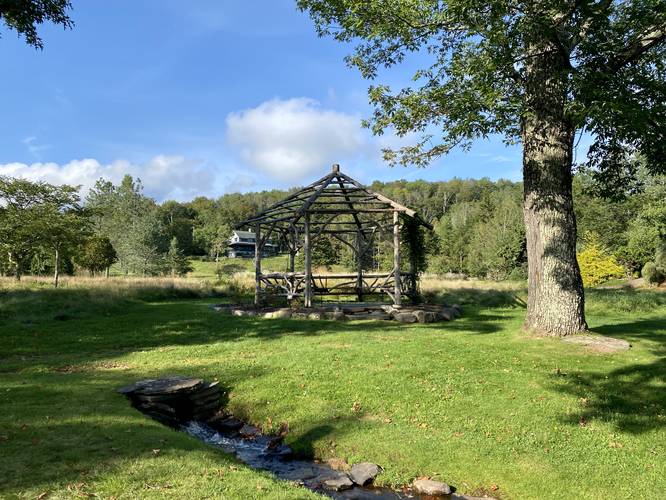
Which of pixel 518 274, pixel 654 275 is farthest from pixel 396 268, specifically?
pixel 518 274

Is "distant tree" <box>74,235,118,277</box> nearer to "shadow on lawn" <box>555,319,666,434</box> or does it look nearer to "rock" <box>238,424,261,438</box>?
"rock" <box>238,424,261,438</box>

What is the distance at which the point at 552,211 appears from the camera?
10.3 metres

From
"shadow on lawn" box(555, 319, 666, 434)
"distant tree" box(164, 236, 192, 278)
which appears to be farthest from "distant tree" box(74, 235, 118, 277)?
"shadow on lawn" box(555, 319, 666, 434)

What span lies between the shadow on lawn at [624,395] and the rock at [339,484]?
3208 mm

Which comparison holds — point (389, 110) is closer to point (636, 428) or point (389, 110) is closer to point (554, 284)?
point (554, 284)

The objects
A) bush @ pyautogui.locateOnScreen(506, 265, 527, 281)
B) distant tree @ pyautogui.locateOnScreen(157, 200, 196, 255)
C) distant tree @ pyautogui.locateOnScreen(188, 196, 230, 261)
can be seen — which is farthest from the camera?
distant tree @ pyautogui.locateOnScreen(157, 200, 196, 255)

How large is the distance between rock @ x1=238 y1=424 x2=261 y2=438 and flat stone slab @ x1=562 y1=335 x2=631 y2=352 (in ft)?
22.2

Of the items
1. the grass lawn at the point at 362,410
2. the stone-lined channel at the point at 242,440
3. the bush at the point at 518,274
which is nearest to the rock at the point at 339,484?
the stone-lined channel at the point at 242,440

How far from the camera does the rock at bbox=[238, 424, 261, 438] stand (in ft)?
23.1

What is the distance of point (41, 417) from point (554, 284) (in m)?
9.68

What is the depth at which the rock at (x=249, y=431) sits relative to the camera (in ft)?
23.1

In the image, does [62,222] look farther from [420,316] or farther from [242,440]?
[242,440]

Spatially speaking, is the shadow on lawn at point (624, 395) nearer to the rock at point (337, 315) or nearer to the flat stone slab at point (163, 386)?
the flat stone slab at point (163, 386)

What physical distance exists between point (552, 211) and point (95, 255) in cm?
3745
